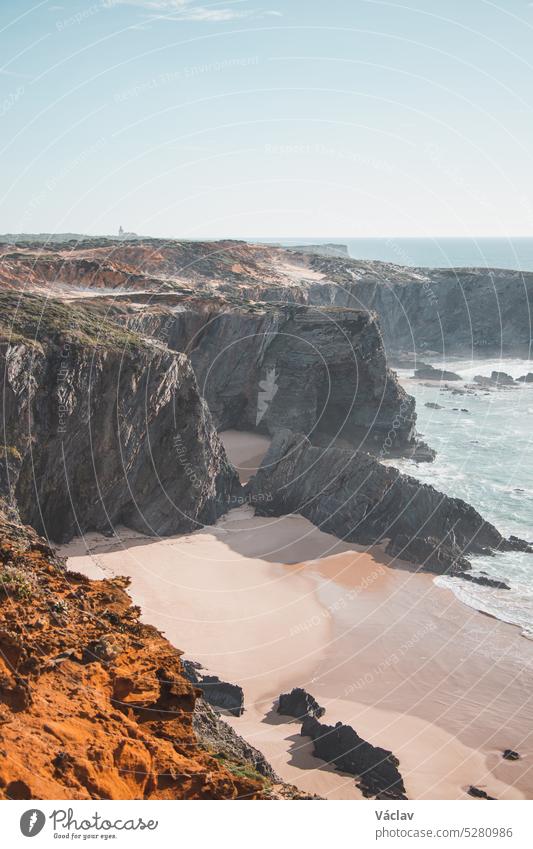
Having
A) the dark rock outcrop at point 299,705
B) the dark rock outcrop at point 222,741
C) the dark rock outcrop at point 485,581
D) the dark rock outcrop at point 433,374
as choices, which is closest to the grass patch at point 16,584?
the dark rock outcrop at point 222,741

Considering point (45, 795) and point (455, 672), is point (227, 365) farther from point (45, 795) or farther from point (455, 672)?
point (45, 795)

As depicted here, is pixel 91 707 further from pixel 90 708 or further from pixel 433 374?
pixel 433 374

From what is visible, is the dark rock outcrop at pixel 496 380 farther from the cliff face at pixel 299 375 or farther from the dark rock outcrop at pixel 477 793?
the dark rock outcrop at pixel 477 793

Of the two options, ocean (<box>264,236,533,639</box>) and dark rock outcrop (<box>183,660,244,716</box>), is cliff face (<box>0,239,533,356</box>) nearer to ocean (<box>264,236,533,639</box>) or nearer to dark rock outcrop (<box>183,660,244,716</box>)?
ocean (<box>264,236,533,639</box>)

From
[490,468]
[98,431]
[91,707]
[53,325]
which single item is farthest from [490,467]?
[91,707]

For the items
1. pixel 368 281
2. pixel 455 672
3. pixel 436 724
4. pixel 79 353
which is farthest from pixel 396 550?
pixel 368 281

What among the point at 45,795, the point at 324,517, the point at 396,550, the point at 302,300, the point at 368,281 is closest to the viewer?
the point at 45,795
